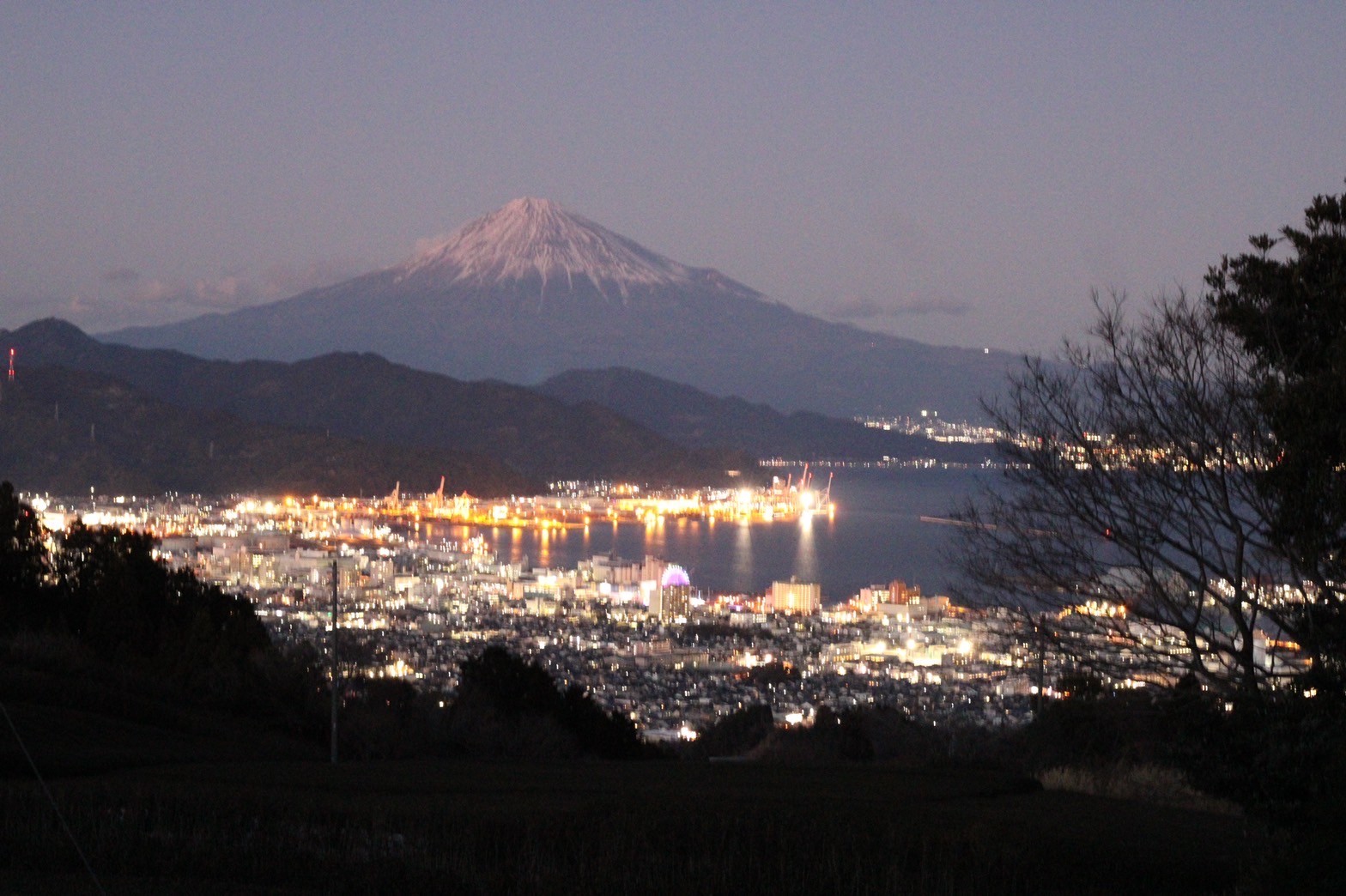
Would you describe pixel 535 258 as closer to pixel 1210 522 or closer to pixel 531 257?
pixel 531 257

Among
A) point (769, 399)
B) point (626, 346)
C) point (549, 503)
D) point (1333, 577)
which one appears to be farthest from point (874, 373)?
point (1333, 577)

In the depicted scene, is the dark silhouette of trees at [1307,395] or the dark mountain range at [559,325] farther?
the dark mountain range at [559,325]

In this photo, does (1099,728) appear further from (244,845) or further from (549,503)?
(549,503)

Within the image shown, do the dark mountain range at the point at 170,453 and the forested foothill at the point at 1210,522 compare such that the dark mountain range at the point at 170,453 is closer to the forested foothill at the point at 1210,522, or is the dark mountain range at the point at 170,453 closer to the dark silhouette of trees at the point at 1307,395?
the forested foothill at the point at 1210,522

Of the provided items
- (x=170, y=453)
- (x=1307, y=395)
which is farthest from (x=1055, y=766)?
(x=170, y=453)

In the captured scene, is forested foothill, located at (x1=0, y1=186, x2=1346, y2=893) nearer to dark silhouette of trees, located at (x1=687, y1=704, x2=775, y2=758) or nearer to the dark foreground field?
the dark foreground field

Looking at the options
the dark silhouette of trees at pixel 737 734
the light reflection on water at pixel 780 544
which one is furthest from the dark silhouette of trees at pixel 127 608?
the light reflection on water at pixel 780 544

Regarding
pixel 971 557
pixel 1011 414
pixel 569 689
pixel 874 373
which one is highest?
pixel 874 373
